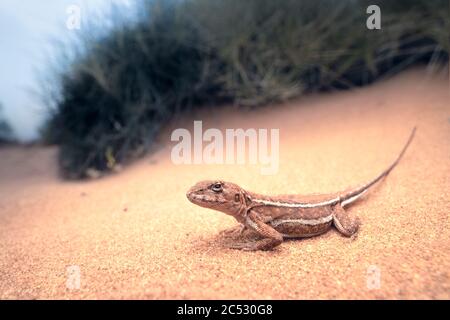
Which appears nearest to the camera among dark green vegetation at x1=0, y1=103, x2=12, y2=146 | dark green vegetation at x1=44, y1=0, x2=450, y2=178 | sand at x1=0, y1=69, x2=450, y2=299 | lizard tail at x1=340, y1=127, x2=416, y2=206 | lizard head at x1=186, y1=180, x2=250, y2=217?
sand at x1=0, y1=69, x2=450, y2=299

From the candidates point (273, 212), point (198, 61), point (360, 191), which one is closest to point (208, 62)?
point (198, 61)

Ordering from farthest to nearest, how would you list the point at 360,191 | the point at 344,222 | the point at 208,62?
the point at 208,62 → the point at 360,191 → the point at 344,222

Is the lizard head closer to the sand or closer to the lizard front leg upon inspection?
the lizard front leg

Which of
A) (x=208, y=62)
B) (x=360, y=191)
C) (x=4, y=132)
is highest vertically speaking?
(x=208, y=62)

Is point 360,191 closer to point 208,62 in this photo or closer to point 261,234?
point 261,234

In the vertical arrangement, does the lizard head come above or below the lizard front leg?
above

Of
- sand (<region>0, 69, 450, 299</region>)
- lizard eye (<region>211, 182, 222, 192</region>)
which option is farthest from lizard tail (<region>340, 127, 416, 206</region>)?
lizard eye (<region>211, 182, 222, 192</region>)
